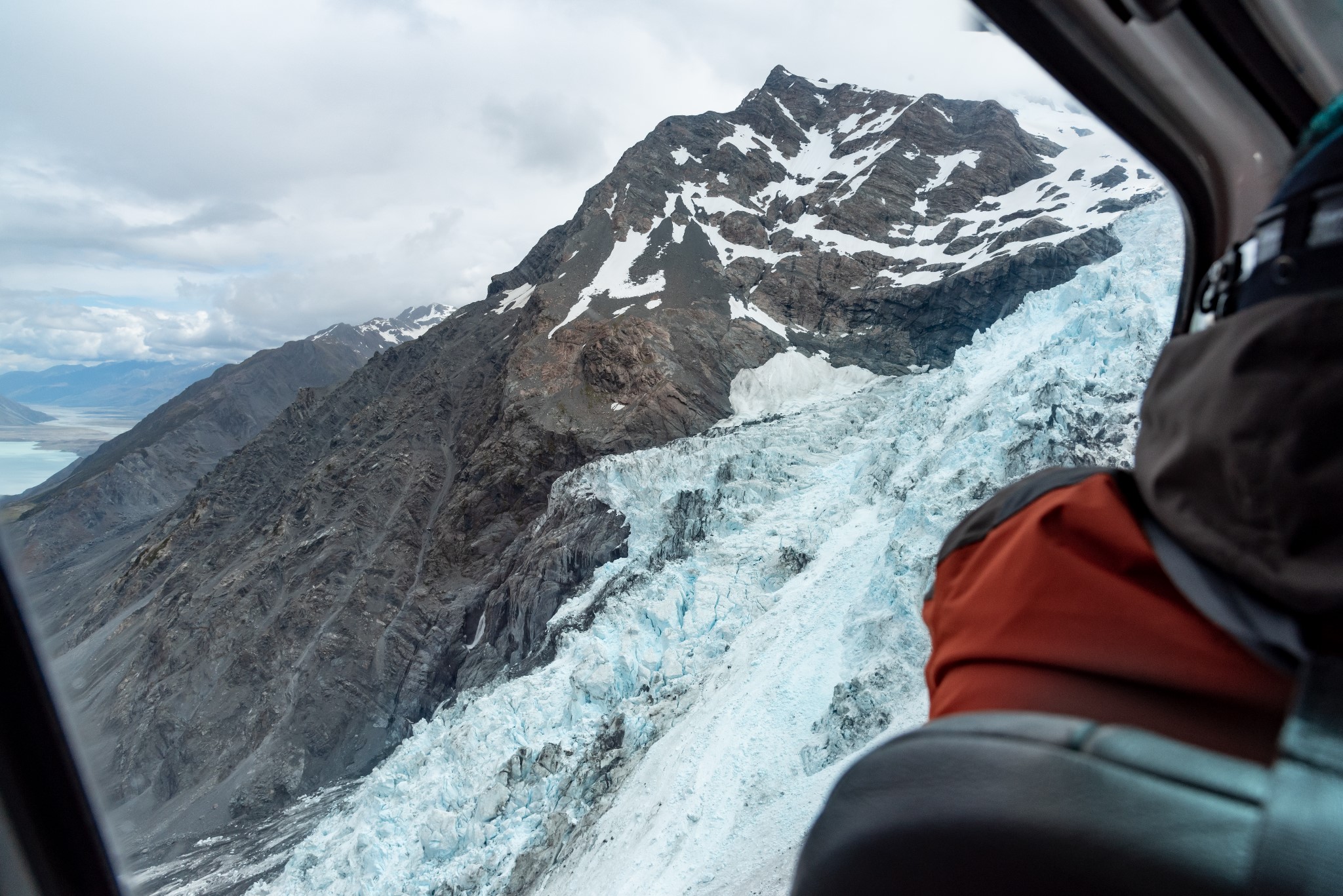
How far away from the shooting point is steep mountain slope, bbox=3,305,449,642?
79.1 inches

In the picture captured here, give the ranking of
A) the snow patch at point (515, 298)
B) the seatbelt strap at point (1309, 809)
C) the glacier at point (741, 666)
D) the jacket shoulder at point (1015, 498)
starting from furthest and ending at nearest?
the snow patch at point (515, 298) → the glacier at point (741, 666) → the jacket shoulder at point (1015, 498) → the seatbelt strap at point (1309, 809)

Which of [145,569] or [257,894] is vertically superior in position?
[145,569]

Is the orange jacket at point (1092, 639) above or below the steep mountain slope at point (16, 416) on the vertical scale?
below

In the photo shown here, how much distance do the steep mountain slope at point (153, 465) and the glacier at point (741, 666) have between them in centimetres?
531

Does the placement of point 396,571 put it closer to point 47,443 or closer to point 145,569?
point 145,569

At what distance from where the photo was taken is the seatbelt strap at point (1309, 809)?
521mm

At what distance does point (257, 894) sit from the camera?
46.7 feet

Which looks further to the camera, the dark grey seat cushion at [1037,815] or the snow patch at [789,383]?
the snow patch at [789,383]

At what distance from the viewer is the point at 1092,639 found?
787mm

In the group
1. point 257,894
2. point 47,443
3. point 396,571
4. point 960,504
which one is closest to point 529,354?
point 396,571

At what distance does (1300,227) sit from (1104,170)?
43073 mm

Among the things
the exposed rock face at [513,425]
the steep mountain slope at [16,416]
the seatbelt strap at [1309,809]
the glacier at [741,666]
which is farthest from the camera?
the exposed rock face at [513,425]

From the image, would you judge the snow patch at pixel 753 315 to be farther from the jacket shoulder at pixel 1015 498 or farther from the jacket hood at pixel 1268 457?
the jacket hood at pixel 1268 457

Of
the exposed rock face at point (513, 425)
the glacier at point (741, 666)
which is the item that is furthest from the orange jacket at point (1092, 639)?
the exposed rock face at point (513, 425)
